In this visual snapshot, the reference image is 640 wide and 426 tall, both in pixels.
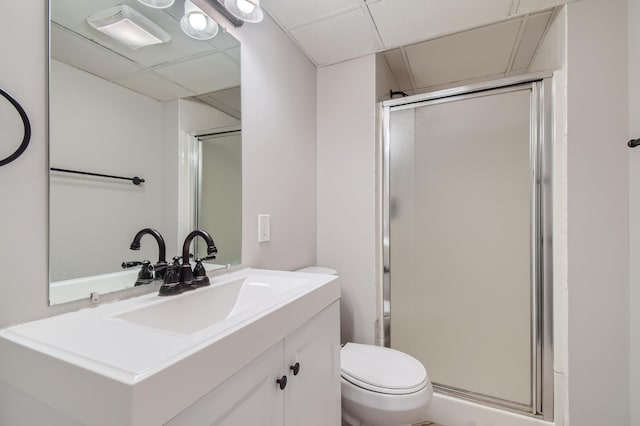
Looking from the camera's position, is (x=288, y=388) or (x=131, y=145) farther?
(x=131, y=145)

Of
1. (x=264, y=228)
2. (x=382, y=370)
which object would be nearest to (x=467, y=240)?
(x=382, y=370)

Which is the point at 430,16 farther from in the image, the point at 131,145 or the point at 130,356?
the point at 130,356

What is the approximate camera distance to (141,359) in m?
0.43

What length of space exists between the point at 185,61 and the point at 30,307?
0.91m

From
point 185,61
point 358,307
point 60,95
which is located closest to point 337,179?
point 358,307

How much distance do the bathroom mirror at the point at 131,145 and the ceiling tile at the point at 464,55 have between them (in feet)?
4.28

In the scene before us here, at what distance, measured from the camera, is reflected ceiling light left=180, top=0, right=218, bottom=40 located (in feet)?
3.39

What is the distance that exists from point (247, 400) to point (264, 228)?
0.84 m

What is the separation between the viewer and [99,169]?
78cm

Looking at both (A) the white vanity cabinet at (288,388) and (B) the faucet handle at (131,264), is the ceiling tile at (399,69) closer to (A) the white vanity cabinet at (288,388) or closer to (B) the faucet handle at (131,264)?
(A) the white vanity cabinet at (288,388)

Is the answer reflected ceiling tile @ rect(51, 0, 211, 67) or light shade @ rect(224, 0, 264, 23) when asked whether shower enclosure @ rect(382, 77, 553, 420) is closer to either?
light shade @ rect(224, 0, 264, 23)
